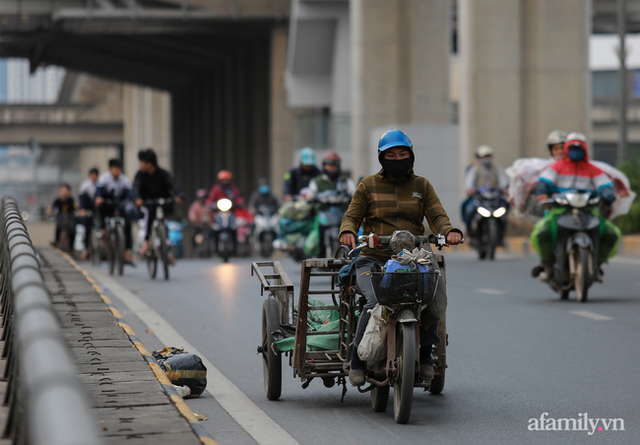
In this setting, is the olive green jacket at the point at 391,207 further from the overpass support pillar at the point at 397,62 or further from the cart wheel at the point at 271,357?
the overpass support pillar at the point at 397,62

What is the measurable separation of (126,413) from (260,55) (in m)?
53.2

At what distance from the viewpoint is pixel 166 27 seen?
4994 cm

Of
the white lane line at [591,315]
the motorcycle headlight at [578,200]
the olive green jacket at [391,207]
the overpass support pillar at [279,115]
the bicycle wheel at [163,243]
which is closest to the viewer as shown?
the olive green jacket at [391,207]

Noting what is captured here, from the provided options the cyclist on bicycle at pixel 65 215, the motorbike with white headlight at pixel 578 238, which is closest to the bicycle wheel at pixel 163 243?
the motorbike with white headlight at pixel 578 238

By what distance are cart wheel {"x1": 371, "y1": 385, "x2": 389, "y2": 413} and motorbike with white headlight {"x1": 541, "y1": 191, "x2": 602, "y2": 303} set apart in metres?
6.22

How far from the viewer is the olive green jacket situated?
6.79m

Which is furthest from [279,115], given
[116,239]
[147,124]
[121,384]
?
[121,384]

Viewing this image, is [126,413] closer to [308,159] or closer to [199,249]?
[308,159]

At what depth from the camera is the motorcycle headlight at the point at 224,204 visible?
86.6 feet

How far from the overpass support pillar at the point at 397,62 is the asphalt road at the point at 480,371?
2363cm

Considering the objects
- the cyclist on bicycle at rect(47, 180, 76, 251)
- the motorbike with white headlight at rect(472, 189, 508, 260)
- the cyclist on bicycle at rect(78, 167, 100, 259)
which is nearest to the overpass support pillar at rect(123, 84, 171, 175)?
the cyclist on bicycle at rect(47, 180, 76, 251)

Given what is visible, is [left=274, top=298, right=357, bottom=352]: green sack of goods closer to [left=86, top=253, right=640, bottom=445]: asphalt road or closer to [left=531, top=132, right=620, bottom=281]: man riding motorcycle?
[left=86, top=253, right=640, bottom=445]: asphalt road

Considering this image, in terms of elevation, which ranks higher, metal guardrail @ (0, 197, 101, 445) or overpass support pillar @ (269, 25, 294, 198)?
overpass support pillar @ (269, 25, 294, 198)

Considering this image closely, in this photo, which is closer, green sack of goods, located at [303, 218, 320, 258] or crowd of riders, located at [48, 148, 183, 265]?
green sack of goods, located at [303, 218, 320, 258]
